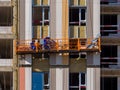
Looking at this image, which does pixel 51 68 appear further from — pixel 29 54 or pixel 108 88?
pixel 108 88

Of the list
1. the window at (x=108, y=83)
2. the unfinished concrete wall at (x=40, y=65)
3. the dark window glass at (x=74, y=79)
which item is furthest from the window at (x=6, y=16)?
the window at (x=108, y=83)

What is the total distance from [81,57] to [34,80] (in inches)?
144

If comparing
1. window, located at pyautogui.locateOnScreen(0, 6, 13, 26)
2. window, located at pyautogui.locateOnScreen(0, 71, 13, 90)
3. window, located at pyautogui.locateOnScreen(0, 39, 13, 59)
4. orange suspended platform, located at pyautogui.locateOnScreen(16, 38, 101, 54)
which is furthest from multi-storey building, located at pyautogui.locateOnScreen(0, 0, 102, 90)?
window, located at pyautogui.locateOnScreen(0, 39, 13, 59)

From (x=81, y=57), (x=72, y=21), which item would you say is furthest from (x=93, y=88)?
(x=72, y=21)

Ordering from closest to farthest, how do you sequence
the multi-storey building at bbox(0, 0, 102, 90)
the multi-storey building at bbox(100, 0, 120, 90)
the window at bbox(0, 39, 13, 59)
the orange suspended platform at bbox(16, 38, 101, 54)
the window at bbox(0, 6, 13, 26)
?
the orange suspended platform at bbox(16, 38, 101, 54) < the multi-storey building at bbox(0, 0, 102, 90) < the multi-storey building at bbox(100, 0, 120, 90) < the window at bbox(0, 6, 13, 26) < the window at bbox(0, 39, 13, 59)

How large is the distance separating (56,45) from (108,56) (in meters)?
6.18

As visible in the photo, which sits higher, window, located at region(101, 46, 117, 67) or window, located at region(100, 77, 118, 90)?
window, located at region(101, 46, 117, 67)

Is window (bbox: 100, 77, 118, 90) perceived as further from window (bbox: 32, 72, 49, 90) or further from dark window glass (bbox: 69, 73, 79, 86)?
window (bbox: 32, 72, 49, 90)

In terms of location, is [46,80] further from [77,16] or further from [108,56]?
[108,56]

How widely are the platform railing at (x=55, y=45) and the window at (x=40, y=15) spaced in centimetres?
145

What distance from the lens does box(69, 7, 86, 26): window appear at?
3906 cm

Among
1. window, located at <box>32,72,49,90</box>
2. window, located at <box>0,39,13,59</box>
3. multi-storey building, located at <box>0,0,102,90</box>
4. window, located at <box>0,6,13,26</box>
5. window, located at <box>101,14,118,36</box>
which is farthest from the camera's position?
window, located at <box>101,14,118,36</box>

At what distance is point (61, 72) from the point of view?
38.4m

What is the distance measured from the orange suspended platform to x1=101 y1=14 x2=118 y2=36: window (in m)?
4.04
